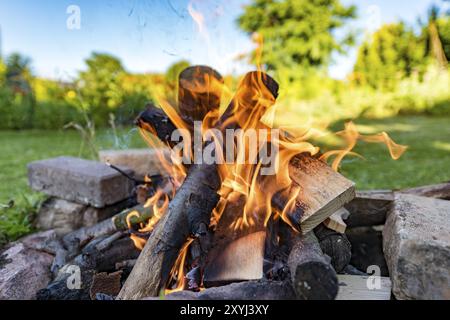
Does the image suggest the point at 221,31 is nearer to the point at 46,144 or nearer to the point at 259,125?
the point at 259,125

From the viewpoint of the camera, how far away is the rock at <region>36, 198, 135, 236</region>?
2.49 metres

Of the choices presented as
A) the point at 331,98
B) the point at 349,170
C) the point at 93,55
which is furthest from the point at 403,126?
the point at 93,55

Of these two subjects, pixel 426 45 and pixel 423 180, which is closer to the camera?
pixel 423 180

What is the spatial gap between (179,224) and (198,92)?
0.83m

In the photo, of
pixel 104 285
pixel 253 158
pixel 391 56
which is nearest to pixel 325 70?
pixel 391 56

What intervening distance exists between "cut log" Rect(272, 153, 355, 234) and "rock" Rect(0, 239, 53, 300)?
1.30 m

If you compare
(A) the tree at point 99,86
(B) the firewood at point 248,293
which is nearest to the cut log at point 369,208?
(B) the firewood at point 248,293

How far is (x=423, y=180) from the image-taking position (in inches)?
152

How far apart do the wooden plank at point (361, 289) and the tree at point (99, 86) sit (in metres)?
6.43

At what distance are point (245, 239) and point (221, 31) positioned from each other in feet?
4.27

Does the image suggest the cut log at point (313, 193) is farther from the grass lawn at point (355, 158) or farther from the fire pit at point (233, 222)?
the grass lawn at point (355, 158)

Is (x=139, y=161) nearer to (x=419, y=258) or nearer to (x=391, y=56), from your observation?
(x=419, y=258)

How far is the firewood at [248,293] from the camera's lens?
1424mm

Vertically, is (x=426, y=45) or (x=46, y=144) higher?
(x=426, y=45)
